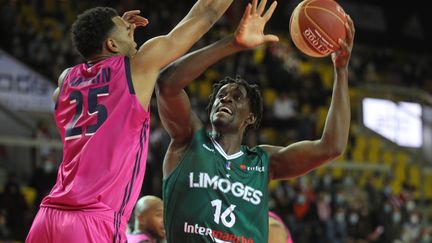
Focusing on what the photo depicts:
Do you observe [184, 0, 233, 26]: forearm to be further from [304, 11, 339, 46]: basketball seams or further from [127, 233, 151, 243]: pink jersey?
[127, 233, 151, 243]: pink jersey

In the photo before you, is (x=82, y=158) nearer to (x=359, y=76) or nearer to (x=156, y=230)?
(x=156, y=230)

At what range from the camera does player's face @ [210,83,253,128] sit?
4441mm

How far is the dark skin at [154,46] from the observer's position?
3773mm

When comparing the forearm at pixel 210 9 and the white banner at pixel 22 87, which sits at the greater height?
the forearm at pixel 210 9

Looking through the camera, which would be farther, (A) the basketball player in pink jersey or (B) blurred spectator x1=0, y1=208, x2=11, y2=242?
(B) blurred spectator x1=0, y1=208, x2=11, y2=242

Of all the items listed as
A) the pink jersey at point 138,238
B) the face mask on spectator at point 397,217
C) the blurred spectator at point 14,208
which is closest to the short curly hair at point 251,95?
the pink jersey at point 138,238

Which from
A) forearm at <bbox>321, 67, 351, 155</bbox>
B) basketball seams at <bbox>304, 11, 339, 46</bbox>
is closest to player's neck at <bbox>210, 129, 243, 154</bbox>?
Answer: forearm at <bbox>321, 67, 351, 155</bbox>

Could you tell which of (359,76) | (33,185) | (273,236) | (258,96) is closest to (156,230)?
(273,236)

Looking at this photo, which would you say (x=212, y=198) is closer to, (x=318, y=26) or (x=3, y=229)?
(x=318, y=26)

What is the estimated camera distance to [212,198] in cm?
429

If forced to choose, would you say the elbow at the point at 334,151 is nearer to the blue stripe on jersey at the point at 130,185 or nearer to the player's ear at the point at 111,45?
the blue stripe on jersey at the point at 130,185

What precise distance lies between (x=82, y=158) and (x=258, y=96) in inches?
56.8

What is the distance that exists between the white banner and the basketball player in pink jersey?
422 inches

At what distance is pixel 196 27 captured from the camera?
152 inches
